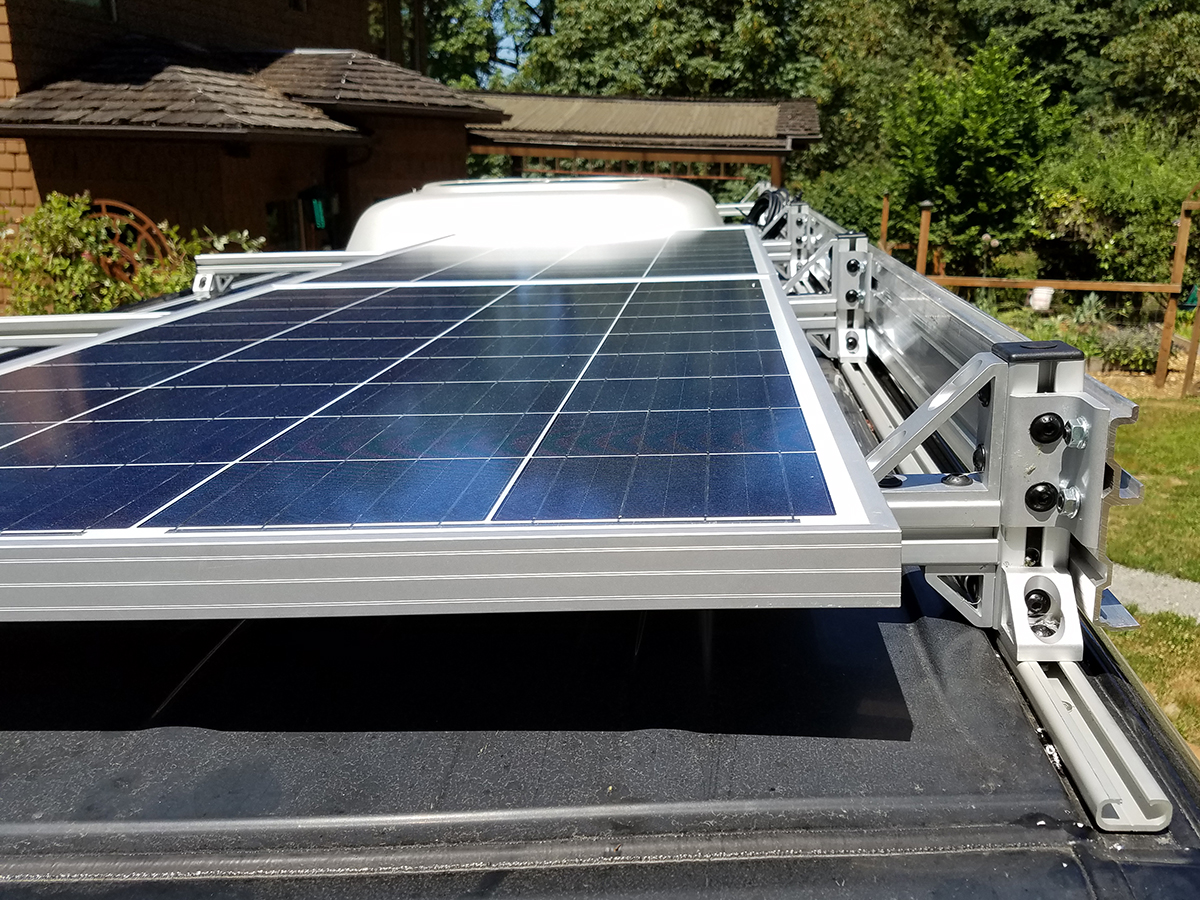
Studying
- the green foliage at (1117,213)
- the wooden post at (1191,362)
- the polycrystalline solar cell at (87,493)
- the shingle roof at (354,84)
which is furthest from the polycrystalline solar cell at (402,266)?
the green foliage at (1117,213)

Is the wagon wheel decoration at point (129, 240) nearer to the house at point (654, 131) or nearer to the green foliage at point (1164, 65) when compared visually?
the house at point (654, 131)

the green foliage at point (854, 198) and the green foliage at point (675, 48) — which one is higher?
the green foliage at point (675, 48)

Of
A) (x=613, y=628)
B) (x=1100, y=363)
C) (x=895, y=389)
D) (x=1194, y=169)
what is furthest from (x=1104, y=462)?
(x=1194, y=169)

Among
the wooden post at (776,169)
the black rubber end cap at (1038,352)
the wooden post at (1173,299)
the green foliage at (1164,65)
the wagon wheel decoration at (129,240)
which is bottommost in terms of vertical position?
the wooden post at (1173,299)

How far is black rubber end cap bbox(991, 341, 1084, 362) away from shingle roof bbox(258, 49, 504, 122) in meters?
15.7

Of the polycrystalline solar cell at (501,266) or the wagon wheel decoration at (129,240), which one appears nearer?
the polycrystalline solar cell at (501,266)

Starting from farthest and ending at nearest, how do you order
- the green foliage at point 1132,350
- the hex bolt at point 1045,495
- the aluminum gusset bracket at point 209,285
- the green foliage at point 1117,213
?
the green foliage at point 1117,213 → the green foliage at point 1132,350 → the aluminum gusset bracket at point 209,285 → the hex bolt at point 1045,495

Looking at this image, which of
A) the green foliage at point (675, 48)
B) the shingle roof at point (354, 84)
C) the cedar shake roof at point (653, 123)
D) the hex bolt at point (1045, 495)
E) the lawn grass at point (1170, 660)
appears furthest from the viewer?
the green foliage at point (675, 48)

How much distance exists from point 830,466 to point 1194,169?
65.4 feet

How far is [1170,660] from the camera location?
7.25 meters

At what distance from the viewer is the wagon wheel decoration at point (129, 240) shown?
13453 mm

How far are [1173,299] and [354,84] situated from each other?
40.9 feet

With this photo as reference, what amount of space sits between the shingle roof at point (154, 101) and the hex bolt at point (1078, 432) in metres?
12.8

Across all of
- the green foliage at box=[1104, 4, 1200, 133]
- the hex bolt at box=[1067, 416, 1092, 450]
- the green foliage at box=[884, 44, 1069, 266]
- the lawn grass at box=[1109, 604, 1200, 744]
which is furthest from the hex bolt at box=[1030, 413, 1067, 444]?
the green foliage at box=[1104, 4, 1200, 133]
